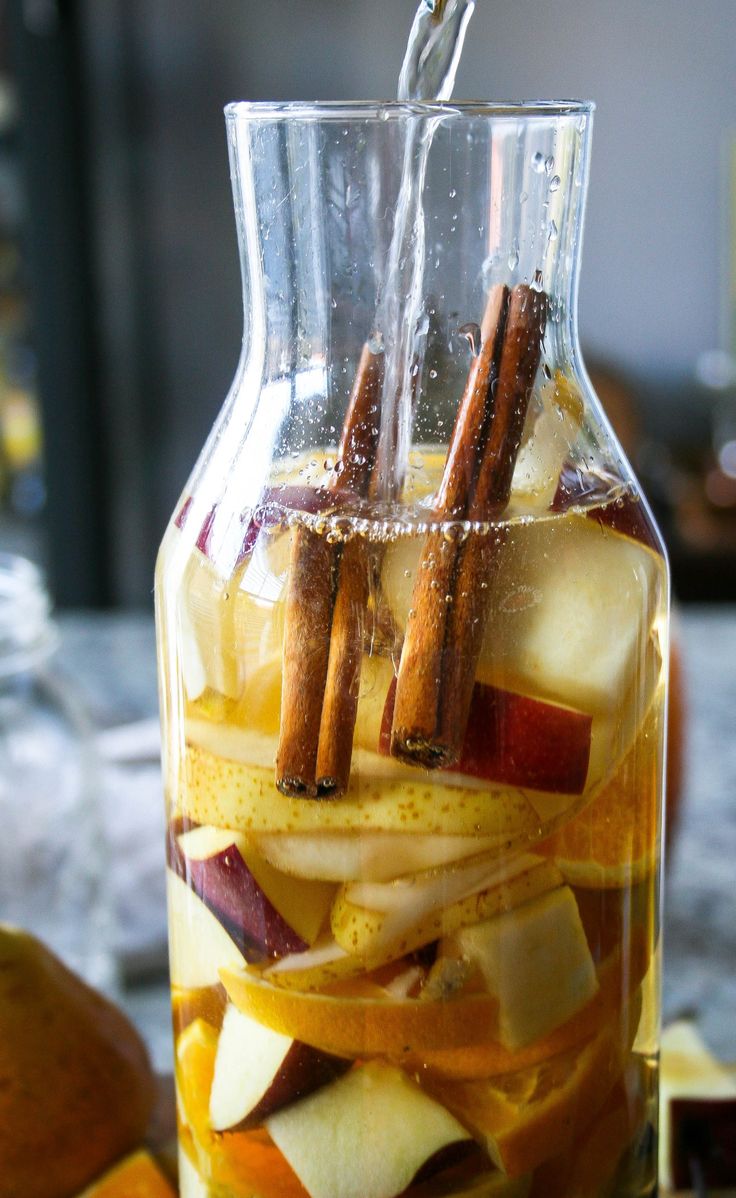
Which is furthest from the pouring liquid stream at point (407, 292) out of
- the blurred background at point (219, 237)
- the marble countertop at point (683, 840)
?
the blurred background at point (219, 237)

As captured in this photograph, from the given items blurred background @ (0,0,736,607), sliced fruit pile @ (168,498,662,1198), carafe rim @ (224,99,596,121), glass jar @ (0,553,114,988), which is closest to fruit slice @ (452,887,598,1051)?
sliced fruit pile @ (168,498,662,1198)

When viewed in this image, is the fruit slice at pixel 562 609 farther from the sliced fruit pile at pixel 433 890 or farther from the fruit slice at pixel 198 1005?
the fruit slice at pixel 198 1005

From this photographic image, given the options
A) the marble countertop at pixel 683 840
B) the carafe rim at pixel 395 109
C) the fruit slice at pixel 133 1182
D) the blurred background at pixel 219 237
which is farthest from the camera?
the blurred background at pixel 219 237

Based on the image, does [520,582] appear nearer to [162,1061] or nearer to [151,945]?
[162,1061]

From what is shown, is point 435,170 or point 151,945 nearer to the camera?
point 435,170

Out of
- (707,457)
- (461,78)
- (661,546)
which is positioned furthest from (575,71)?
Result: (661,546)

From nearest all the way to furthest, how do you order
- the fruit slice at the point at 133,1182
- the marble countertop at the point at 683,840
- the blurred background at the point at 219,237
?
the fruit slice at the point at 133,1182
the marble countertop at the point at 683,840
the blurred background at the point at 219,237

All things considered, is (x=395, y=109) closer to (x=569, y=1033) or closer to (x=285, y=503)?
(x=285, y=503)
